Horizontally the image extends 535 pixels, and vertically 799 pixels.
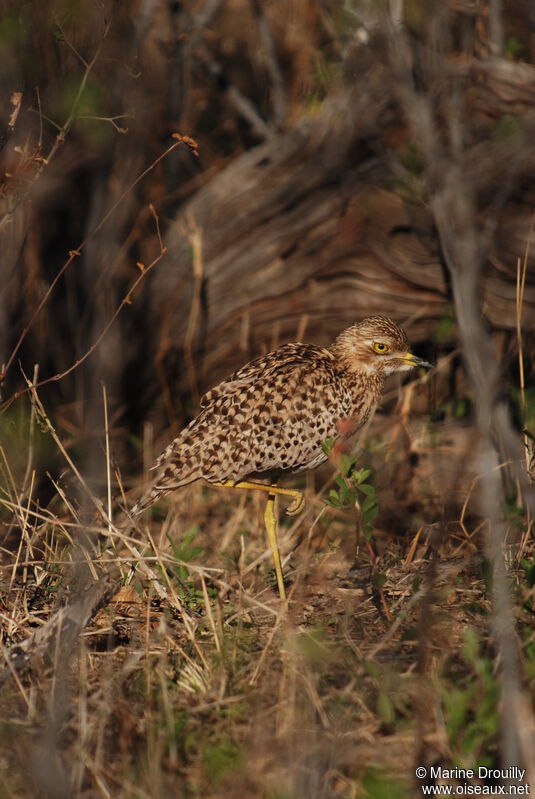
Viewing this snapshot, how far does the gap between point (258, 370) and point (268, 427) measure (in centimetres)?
38

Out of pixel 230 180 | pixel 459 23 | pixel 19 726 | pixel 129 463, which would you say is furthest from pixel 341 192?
pixel 19 726

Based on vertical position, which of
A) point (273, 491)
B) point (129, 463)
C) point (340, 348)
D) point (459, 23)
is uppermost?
point (459, 23)

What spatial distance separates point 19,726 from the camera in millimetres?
3562

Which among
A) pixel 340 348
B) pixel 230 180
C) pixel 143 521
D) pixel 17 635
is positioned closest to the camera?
pixel 17 635

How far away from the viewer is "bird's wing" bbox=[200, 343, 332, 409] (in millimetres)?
5355

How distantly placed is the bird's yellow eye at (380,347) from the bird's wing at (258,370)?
380 millimetres

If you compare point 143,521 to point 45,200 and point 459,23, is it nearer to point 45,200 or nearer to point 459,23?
point 45,200

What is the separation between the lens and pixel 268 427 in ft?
17.0

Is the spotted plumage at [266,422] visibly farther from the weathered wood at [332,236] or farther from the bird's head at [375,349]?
the weathered wood at [332,236]

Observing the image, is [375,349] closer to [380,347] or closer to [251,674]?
[380,347]

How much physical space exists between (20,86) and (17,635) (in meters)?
2.91

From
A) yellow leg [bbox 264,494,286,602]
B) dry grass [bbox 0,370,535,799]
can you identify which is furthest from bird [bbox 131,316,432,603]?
dry grass [bbox 0,370,535,799]

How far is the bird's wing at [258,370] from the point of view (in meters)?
5.36

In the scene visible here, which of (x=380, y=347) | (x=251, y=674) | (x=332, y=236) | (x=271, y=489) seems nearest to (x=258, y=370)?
(x=271, y=489)
